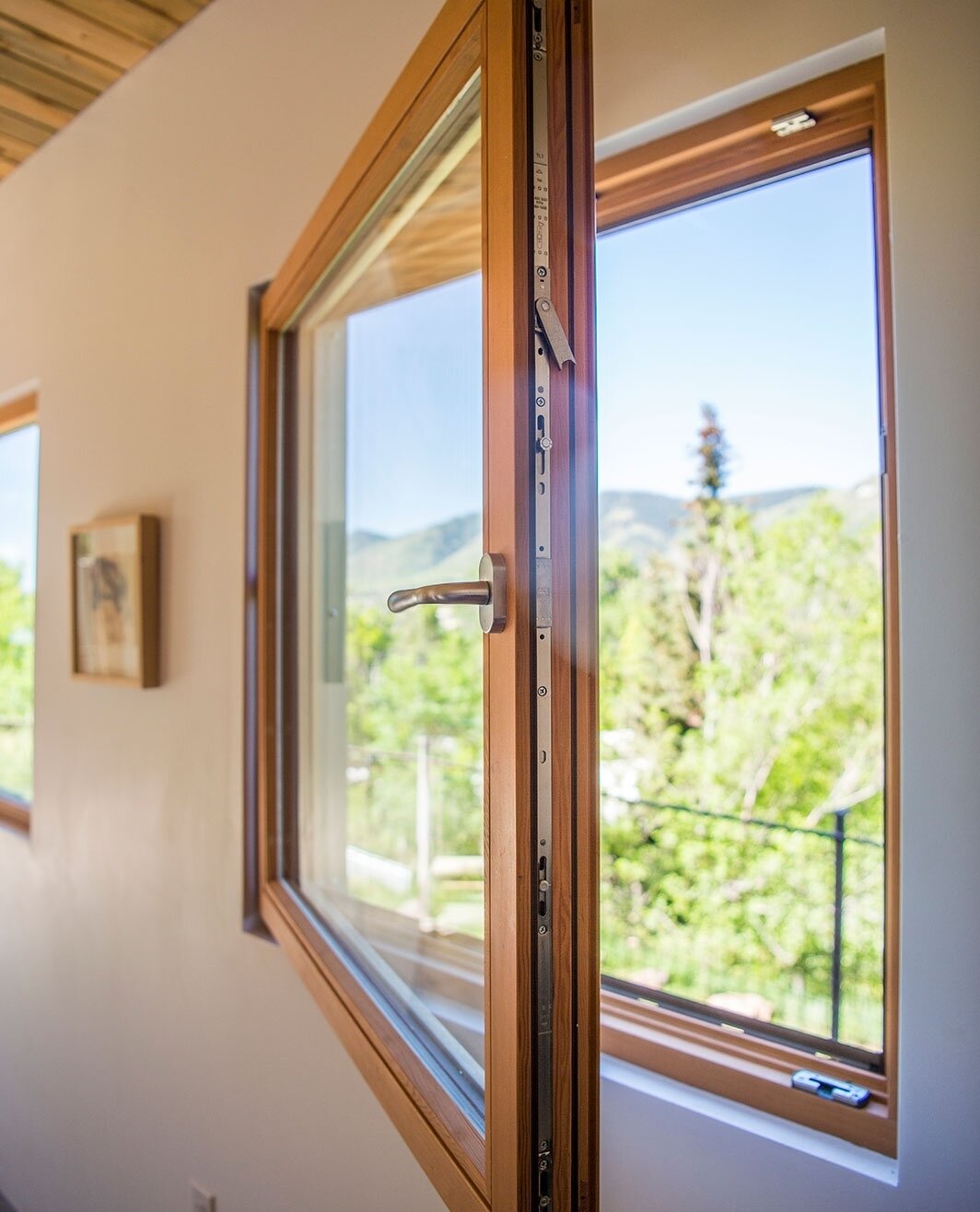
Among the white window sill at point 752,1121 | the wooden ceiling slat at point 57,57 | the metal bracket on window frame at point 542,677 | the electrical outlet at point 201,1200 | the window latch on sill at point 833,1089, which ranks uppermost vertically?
the wooden ceiling slat at point 57,57

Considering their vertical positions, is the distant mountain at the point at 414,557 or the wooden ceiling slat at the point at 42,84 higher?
the wooden ceiling slat at the point at 42,84

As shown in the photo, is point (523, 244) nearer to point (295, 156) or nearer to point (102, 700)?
point (295, 156)

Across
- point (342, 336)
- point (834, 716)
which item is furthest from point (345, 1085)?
point (834, 716)

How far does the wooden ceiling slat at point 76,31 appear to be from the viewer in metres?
1.80

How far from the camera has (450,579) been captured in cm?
123

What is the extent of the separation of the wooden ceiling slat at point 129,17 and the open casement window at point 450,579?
0.65 m

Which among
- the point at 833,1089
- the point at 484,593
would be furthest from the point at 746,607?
the point at 484,593

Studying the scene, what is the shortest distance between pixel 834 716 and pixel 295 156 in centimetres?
280

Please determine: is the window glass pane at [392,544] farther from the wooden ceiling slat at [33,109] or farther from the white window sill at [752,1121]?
the wooden ceiling slat at [33,109]

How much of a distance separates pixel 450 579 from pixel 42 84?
167 centimetres

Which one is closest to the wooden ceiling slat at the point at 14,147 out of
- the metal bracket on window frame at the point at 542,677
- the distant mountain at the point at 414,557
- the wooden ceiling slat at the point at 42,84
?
the wooden ceiling slat at the point at 42,84

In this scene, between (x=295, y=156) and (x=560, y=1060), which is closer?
(x=560, y=1060)

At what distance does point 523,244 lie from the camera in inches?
27.8

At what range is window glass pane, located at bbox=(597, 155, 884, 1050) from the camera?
2.80m
